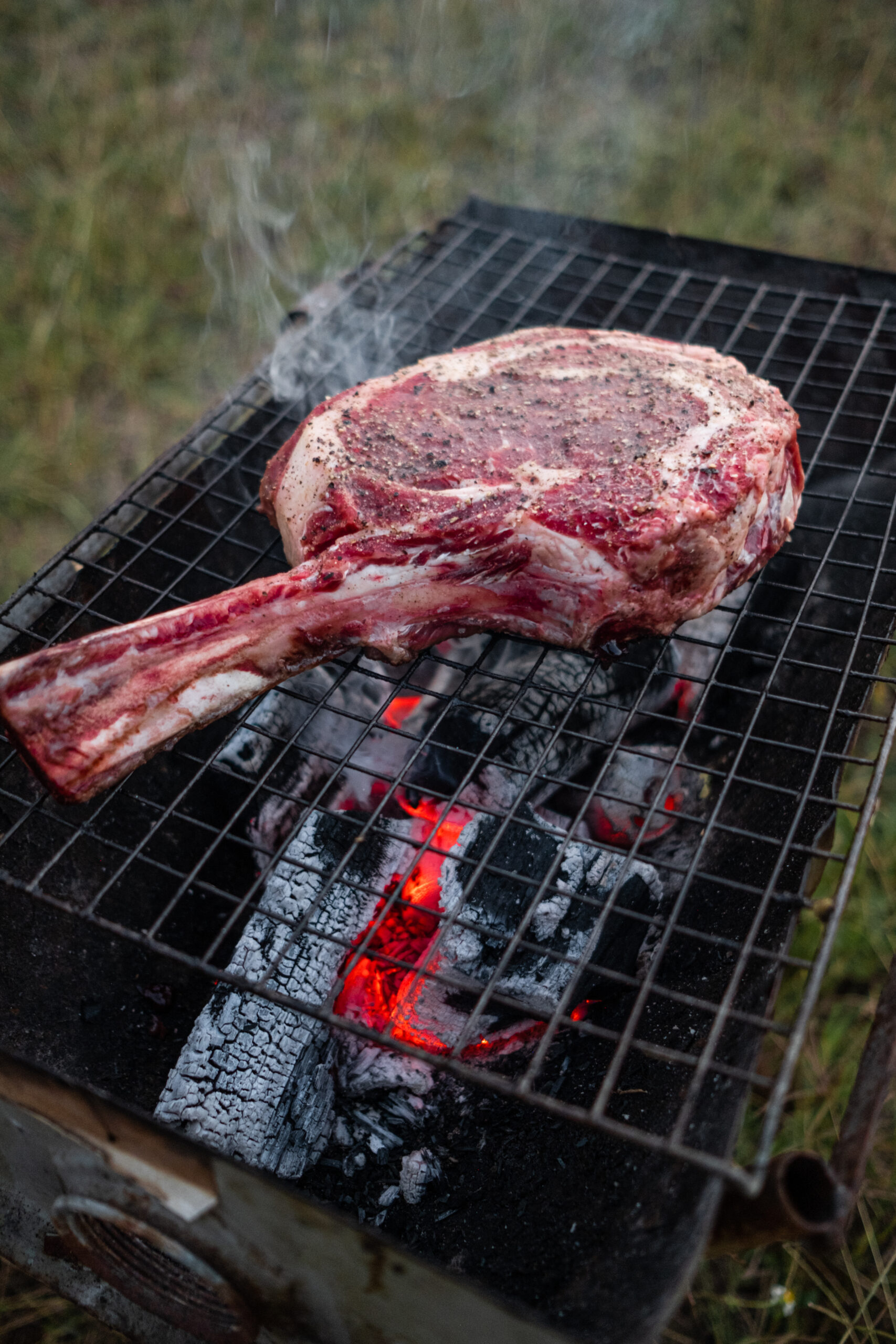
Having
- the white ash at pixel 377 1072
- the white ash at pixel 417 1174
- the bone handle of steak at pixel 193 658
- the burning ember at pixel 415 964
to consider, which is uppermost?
the bone handle of steak at pixel 193 658

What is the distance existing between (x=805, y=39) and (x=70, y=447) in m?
6.18

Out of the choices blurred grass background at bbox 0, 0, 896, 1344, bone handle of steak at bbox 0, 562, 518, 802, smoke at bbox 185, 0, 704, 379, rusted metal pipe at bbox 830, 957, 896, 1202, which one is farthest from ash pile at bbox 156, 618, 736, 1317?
smoke at bbox 185, 0, 704, 379

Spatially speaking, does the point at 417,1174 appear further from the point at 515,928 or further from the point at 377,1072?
the point at 515,928

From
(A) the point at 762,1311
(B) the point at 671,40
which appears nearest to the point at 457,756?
(A) the point at 762,1311

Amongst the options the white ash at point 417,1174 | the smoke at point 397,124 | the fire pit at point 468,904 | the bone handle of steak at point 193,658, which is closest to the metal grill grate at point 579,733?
the fire pit at point 468,904

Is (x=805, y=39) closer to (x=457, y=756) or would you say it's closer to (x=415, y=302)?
(x=415, y=302)

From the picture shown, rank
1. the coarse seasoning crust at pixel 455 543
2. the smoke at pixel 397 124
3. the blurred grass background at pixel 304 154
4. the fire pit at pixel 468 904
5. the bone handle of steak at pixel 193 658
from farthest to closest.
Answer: the smoke at pixel 397 124, the blurred grass background at pixel 304 154, the coarse seasoning crust at pixel 455 543, the bone handle of steak at pixel 193 658, the fire pit at pixel 468 904

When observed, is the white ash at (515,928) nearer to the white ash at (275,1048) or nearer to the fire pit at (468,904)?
the fire pit at (468,904)

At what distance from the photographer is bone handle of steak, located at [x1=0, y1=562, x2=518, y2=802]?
199cm

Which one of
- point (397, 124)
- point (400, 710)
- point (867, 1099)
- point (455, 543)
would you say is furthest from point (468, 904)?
point (397, 124)

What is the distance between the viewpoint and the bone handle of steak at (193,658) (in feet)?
6.54

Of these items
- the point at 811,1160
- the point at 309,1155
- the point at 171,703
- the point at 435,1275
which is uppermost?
the point at 171,703

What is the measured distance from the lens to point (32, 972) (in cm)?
243

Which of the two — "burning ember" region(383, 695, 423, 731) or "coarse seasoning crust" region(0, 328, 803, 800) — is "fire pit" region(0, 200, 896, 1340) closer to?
"burning ember" region(383, 695, 423, 731)
